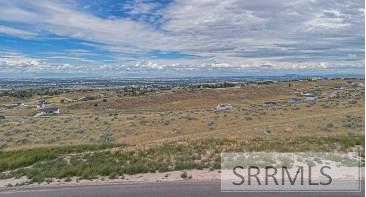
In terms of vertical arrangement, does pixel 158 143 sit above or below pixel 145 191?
below

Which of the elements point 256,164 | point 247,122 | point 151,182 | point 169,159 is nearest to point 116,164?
point 169,159


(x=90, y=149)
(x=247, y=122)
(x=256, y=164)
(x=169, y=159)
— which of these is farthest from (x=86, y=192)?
(x=247, y=122)

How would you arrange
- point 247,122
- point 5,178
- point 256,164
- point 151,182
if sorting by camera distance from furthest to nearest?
point 247,122
point 5,178
point 256,164
point 151,182

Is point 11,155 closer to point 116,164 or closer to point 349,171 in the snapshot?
point 116,164

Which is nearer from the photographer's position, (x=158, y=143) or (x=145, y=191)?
(x=145, y=191)

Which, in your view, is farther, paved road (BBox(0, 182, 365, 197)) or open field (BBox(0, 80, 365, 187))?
open field (BBox(0, 80, 365, 187))

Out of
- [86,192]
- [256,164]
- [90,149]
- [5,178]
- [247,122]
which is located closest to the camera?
[86,192]

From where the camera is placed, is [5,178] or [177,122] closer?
[5,178]

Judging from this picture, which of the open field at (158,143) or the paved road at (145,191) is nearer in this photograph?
the paved road at (145,191)
